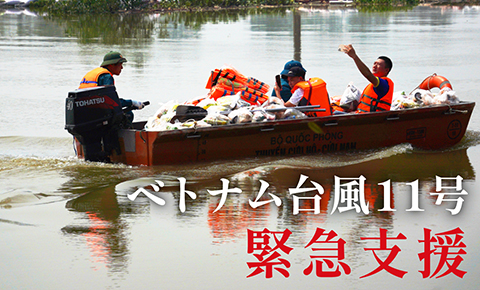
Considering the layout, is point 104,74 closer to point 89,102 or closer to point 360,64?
point 89,102

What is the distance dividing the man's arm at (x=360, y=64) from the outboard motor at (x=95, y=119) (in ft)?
9.28

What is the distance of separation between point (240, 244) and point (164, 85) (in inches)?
388

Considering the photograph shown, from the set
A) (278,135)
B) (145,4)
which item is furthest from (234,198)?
(145,4)

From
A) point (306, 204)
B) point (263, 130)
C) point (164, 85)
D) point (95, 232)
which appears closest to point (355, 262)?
point (306, 204)

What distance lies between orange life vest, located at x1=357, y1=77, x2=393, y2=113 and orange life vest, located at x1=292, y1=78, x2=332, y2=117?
675 millimetres

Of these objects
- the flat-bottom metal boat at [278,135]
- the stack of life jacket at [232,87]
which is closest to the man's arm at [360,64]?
the flat-bottom metal boat at [278,135]

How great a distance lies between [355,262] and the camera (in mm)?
5246

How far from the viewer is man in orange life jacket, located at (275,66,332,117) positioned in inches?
338

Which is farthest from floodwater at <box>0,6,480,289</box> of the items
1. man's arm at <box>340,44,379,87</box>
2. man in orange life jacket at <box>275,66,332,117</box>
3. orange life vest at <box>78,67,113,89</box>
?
man's arm at <box>340,44,379,87</box>

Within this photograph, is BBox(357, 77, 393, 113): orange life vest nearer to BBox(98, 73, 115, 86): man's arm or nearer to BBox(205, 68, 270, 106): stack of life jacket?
BBox(205, 68, 270, 106): stack of life jacket

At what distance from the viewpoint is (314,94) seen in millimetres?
8758

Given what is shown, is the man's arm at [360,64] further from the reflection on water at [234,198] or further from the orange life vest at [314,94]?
the reflection on water at [234,198]

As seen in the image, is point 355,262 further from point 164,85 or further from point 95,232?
point 164,85

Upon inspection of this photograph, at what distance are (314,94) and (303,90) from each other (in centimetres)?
19
